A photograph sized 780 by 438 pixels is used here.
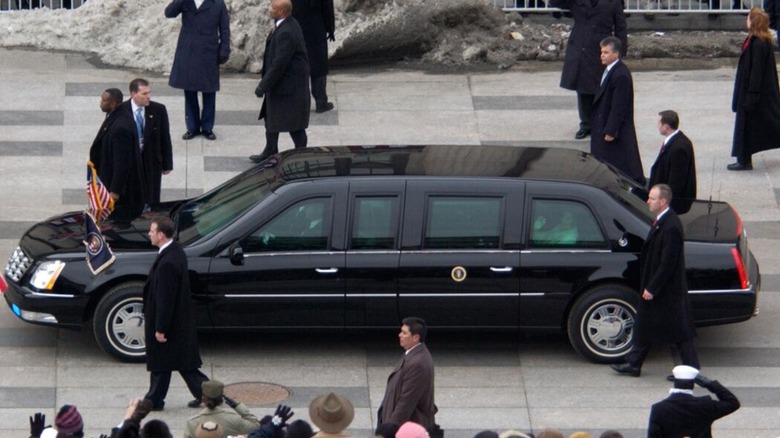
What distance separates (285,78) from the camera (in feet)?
51.9

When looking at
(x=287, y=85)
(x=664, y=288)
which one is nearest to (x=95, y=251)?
(x=664, y=288)

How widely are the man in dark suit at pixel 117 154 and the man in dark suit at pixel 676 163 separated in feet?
14.4

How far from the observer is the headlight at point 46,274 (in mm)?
11906

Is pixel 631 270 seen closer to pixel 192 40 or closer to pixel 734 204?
pixel 734 204

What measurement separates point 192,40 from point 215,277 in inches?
222

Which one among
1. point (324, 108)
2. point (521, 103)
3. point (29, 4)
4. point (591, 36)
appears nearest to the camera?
Answer: point (591, 36)

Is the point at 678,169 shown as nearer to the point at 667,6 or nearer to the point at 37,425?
the point at 37,425

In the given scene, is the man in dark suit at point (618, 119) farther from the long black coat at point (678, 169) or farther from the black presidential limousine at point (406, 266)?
the black presidential limousine at point (406, 266)

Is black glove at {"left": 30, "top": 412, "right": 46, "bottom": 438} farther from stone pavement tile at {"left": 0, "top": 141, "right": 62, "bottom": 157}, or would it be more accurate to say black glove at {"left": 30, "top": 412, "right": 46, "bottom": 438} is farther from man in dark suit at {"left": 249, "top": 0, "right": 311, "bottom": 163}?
stone pavement tile at {"left": 0, "top": 141, "right": 62, "bottom": 157}

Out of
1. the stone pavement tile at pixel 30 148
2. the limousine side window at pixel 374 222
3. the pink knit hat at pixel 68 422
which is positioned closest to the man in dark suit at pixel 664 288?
the limousine side window at pixel 374 222

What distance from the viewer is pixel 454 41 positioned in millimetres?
20141

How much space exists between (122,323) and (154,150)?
8.37 ft

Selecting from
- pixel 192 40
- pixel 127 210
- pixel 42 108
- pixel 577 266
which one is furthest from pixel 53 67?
pixel 577 266

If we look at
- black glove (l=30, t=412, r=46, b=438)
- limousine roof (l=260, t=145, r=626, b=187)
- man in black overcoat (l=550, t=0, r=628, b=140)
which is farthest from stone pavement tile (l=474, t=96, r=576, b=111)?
black glove (l=30, t=412, r=46, b=438)
